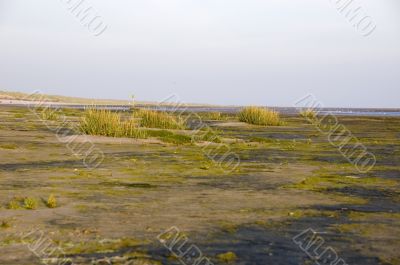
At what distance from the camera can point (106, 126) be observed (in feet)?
78.9

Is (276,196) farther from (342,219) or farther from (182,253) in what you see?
(182,253)

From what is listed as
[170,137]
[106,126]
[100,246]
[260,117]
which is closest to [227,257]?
[100,246]

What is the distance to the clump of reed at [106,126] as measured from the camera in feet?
78.3

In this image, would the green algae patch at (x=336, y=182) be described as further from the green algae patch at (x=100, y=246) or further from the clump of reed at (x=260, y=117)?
the clump of reed at (x=260, y=117)

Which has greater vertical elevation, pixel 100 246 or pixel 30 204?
pixel 100 246

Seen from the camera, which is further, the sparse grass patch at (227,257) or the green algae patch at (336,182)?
the green algae patch at (336,182)

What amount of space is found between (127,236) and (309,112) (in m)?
58.2

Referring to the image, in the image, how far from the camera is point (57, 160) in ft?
51.6

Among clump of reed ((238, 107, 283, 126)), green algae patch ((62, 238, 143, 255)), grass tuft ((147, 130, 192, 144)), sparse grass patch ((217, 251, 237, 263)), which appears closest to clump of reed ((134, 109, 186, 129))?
grass tuft ((147, 130, 192, 144))

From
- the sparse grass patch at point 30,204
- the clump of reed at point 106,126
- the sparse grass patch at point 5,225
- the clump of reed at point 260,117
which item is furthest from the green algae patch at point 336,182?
the clump of reed at point 260,117

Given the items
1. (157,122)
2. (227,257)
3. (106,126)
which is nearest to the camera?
(227,257)

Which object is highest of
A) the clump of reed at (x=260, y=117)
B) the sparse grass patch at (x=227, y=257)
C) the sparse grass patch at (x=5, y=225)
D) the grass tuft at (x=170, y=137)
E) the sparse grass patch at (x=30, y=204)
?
the clump of reed at (x=260, y=117)

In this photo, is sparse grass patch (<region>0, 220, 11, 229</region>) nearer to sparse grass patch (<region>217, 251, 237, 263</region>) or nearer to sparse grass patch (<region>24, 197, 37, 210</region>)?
sparse grass patch (<region>24, 197, 37, 210</region>)

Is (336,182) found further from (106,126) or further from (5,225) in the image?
(106,126)
